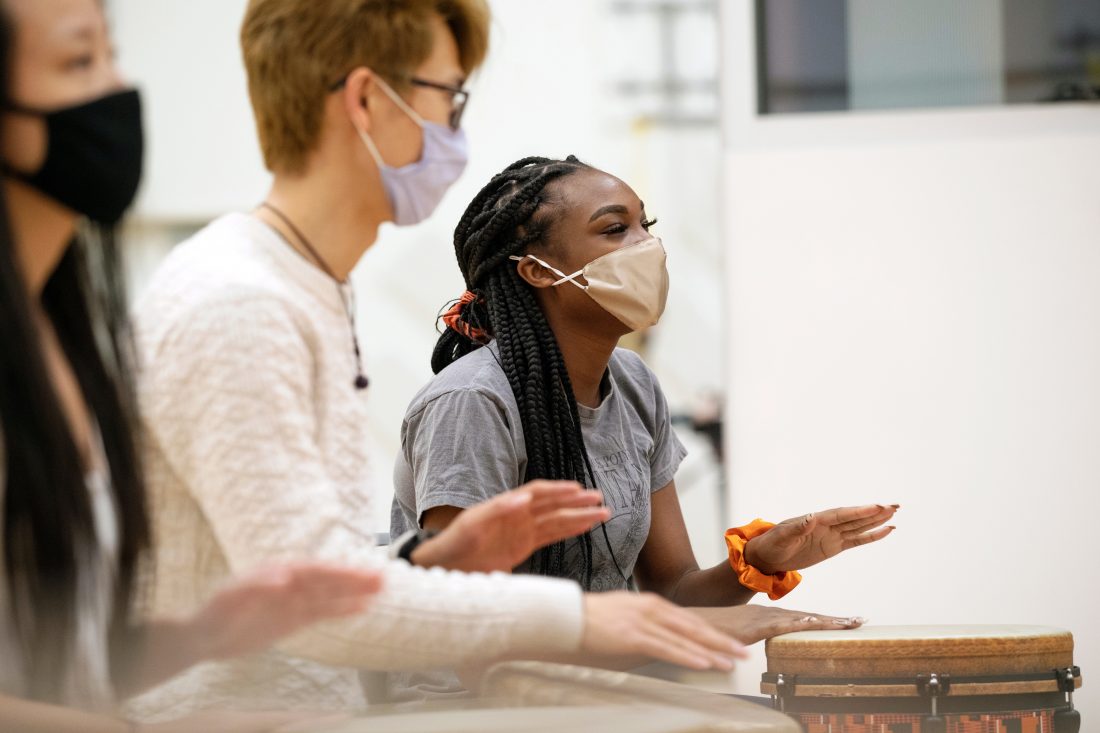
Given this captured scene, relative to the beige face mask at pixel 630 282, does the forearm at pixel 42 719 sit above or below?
below

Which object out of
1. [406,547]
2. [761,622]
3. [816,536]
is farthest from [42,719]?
[816,536]

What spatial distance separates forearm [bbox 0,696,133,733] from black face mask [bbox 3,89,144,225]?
44cm

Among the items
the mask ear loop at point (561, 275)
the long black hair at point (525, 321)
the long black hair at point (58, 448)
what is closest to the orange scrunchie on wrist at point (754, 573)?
the long black hair at point (525, 321)

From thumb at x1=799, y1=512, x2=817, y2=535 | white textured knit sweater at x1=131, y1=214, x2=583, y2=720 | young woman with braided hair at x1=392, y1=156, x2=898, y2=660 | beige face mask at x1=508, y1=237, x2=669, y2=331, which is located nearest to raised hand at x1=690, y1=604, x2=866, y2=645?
young woman with braided hair at x1=392, y1=156, x2=898, y2=660

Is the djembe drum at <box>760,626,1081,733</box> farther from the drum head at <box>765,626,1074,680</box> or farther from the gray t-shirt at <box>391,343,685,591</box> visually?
the gray t-shirt at <box>391,343,685,591</box>

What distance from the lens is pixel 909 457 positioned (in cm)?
355

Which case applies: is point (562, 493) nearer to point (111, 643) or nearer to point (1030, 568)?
point (111, 643)

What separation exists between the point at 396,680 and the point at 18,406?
110 cm

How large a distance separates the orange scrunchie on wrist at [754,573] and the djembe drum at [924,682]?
0.33 m

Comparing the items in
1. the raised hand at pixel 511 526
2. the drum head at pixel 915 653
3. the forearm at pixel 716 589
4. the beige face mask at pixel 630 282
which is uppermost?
the beige face mask at pixel 630 282

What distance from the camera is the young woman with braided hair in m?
2.07

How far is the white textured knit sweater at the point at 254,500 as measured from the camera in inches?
48.4

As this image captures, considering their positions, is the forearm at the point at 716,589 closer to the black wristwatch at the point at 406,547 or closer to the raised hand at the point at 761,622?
the raised hand at the point at 761,622

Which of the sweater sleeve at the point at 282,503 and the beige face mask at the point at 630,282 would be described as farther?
the beige face mask at the point at 630,282
